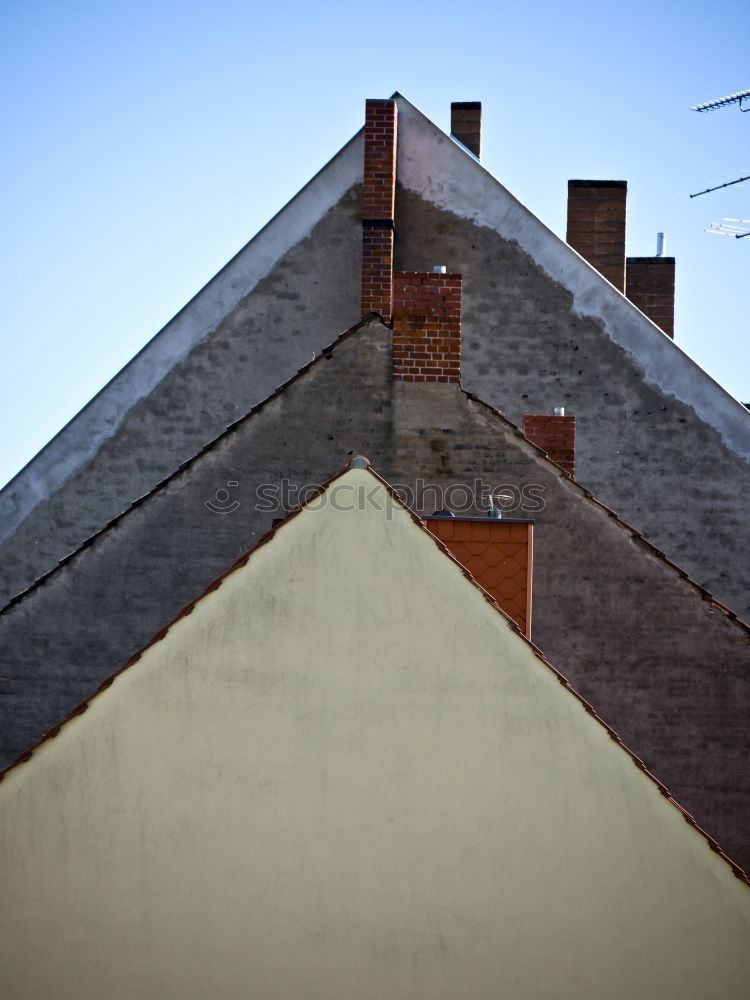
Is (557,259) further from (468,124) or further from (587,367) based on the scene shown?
(468,124)

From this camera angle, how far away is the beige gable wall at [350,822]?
9938mm

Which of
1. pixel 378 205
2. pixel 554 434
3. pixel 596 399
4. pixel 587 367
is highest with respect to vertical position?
pixel 378 205

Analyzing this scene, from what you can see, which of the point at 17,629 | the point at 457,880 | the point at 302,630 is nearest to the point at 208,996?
the point at 457,880

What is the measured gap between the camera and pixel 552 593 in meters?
14.8

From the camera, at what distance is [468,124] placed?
24.4m

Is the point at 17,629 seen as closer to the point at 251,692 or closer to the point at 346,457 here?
the point at 346,457

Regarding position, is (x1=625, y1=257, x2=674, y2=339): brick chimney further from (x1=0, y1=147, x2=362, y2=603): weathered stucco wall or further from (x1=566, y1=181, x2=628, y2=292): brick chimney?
(x1=0, y1=147, x2=362, y2=603): weathered stucco wall

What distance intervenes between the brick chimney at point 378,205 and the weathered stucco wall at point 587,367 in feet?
1.58

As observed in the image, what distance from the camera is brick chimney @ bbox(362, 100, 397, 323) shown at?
18.2 meters

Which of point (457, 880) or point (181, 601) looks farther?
point (181, 601)

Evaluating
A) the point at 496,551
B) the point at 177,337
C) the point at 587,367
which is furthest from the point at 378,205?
the point at 496,551

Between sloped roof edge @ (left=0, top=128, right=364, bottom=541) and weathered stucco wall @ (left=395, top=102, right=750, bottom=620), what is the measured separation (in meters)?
1.06

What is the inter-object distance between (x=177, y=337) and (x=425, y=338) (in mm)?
4951

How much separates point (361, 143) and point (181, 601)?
6979 mm
